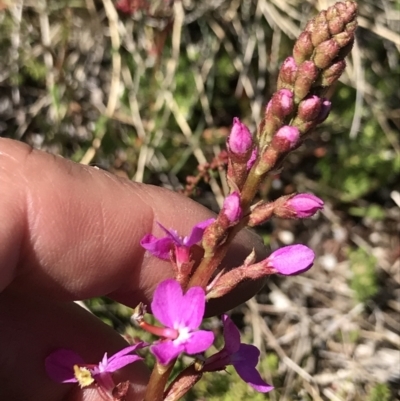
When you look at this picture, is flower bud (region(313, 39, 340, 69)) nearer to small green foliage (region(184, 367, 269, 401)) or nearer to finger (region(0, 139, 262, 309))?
finger (region(0, 139, 262, 309))

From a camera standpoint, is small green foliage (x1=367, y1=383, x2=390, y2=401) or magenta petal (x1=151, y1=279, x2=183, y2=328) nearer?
magenta petal (x1=151, y1=279, x2=183, y2=328)

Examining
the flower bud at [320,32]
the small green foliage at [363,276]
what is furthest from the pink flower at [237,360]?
the small green foliage at [363,276]

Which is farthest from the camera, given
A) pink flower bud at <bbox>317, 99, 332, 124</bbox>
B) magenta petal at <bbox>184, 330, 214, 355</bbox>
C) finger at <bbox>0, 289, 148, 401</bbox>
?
finger at <bbox>0, 289, 148, 401</bbox>

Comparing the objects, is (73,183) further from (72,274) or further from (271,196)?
(271,196)

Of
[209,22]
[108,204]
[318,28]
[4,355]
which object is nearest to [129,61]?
[209,22]

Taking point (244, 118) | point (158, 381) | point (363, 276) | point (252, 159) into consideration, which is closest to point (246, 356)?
point (158, 381)

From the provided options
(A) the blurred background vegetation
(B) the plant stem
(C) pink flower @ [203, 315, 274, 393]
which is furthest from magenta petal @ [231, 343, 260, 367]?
(A) the blurred background vegetation
